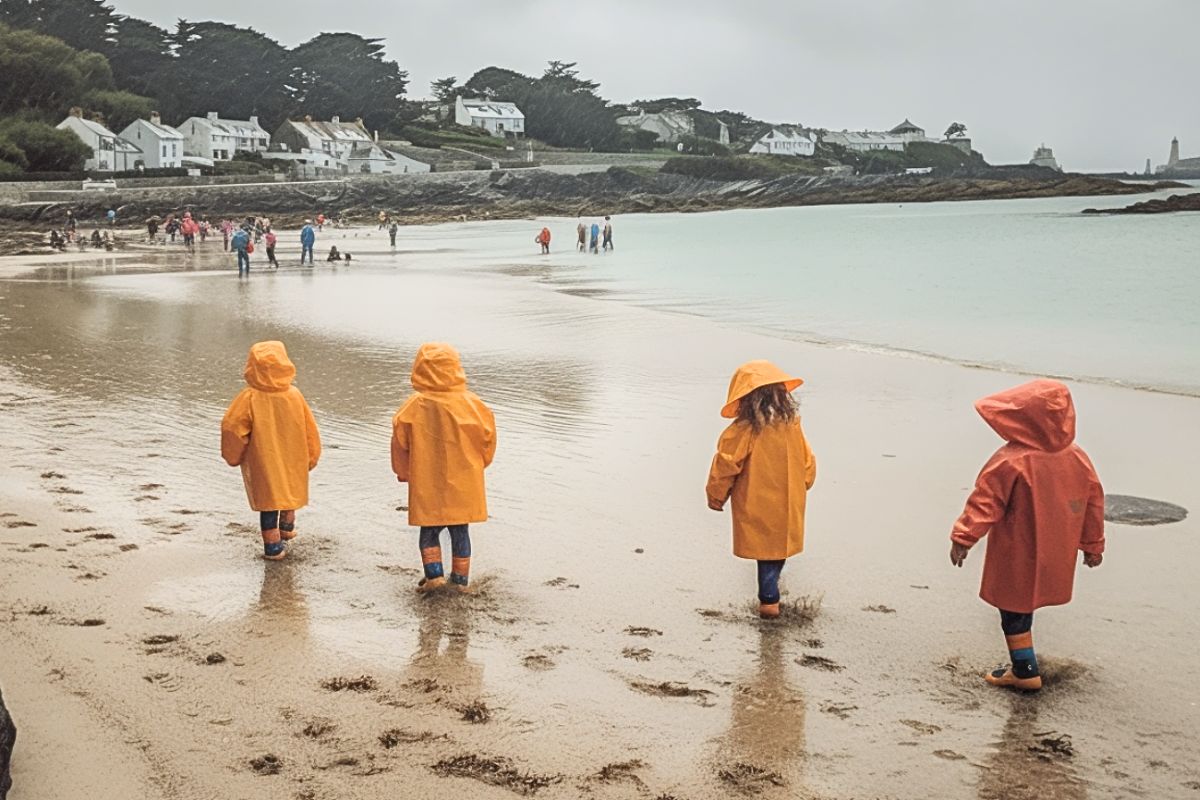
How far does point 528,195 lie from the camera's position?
93.8 meters

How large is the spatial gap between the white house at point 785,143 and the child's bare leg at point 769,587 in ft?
488

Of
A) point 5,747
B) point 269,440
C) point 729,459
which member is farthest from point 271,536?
point 5,747

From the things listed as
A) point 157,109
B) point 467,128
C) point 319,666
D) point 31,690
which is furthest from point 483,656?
point 467,128

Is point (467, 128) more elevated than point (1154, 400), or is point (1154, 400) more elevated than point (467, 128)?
point (467, 128)

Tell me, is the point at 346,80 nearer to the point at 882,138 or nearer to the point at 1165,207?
the point at 1165,207

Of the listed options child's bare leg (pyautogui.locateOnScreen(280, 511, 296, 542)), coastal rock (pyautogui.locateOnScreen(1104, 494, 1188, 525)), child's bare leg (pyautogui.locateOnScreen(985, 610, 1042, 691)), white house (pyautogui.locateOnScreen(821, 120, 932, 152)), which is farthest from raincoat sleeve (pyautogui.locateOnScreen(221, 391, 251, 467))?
white house (pyautogui.locateOnScreen(821, 120, 932, 152))

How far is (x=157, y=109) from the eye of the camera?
99312 mm

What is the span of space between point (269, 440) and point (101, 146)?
85.8m

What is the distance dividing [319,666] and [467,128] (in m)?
126

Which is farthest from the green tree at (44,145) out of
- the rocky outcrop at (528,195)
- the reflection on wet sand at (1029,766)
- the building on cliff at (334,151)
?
the reflection on wet sand at (1029,766)

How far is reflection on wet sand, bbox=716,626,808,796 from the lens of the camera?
4.05m

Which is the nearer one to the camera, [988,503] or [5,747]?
[5,747]

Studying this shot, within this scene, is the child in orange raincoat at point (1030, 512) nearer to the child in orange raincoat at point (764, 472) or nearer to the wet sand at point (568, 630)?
the wet sand at point (568, 630)

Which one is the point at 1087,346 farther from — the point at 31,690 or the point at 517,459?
the point at 31,690
